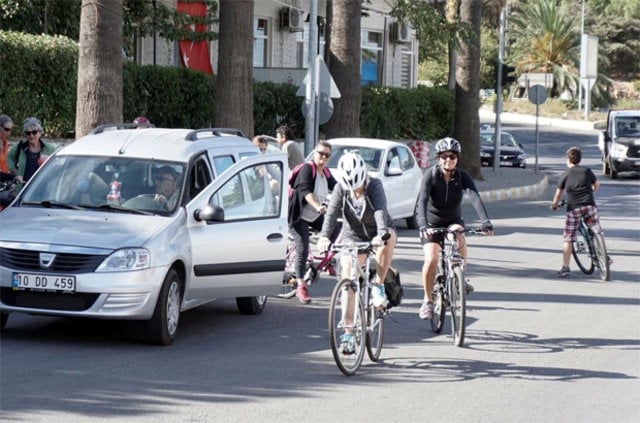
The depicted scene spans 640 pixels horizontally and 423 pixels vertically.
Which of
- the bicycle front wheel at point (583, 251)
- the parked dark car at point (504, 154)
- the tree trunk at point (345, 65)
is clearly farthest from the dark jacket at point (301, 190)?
A: the parked dark car at point (504, 154)

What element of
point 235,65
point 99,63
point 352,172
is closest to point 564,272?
point 99,63

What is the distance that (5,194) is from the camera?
12602 millimetres

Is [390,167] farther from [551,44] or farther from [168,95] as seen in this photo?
[551,44]

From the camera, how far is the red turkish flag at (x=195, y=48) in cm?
3522

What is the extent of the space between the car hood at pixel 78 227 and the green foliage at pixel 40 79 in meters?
10.5

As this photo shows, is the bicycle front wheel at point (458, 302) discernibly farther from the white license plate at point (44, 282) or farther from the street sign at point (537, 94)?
the street sign at point (537, 94)

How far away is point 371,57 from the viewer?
50.4 m

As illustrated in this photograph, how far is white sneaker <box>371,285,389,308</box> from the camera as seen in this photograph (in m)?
10.4

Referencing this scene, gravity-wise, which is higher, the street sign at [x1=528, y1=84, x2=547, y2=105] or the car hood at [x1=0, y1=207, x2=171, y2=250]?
the street sign at [x1=528, y1=84, x2=547, y2=105]

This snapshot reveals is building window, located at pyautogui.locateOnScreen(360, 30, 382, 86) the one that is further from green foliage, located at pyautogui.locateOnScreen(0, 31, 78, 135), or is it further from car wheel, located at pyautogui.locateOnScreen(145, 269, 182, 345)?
car wheel, located at pyautogui.locateOnScreen(145, 269, 182, 345)

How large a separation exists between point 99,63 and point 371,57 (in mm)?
33071

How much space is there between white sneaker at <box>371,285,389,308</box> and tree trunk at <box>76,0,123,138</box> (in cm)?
858

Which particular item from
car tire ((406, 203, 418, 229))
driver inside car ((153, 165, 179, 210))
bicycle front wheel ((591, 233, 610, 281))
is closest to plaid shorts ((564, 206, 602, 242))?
bicycle front wheel ((591, 233, 610, 281))

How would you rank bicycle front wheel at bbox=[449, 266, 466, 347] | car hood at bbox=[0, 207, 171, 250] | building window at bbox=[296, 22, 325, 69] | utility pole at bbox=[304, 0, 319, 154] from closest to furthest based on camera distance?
car hood at bbox=[0, 207, 171, 250] < bicycle front wheel at bbox=[449, 266, 466, 347] < utility pole at bbox=[304, 0, 319, 154] < building window at bbox=[296, 22, 325, 69]
